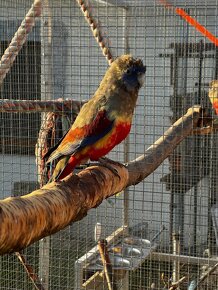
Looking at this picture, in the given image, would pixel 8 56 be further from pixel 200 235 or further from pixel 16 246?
pixel 200 235

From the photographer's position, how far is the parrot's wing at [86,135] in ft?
4.26

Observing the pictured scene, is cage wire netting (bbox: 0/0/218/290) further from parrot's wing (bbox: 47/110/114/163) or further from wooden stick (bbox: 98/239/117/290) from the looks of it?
parrot's wing (bbox: 47/110/114/163)

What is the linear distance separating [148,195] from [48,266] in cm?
95

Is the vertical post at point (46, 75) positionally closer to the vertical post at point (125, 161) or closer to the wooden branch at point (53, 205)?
the vertical post at point (125, 161)

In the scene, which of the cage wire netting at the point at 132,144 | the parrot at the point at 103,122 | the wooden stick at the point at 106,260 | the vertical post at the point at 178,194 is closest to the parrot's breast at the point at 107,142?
the parrot at the point at 103,122

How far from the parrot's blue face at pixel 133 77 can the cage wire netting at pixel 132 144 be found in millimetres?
641

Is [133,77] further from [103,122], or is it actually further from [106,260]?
[106,260]

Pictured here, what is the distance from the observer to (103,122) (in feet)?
4.51

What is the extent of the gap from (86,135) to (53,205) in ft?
1.65

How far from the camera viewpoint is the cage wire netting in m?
2.22

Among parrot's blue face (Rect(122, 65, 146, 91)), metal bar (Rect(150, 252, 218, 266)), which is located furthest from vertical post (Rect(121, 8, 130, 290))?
parrot's blue face (Rect(122, 65, 146, 91))

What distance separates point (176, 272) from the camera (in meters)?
2.35

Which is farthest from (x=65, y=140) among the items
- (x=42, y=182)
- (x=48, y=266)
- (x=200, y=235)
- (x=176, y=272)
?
(x=200, y=235)

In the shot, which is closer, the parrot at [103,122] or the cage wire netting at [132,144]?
the parrot at [103,122]
